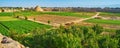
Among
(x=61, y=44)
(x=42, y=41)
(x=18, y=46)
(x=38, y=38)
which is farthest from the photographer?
(x=38, y=38)

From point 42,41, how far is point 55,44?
2518 millimetres

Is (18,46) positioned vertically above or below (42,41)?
above

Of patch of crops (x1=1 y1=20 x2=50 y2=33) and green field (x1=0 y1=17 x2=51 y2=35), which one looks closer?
green field (x1=0 y1=17 x2=51 y2=35)

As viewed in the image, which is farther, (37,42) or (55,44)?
(37,42)

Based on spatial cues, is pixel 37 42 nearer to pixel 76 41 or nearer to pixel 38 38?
pixel 38 38

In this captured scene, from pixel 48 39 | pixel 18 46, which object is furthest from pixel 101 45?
pixel 18 46

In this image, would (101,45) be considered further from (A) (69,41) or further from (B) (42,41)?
(B) (42,41)

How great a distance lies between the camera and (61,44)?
33.9 m

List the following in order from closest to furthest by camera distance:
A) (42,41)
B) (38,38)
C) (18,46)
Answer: (18,46)
(42,41)
(38,38)

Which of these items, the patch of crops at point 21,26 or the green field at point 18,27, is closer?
the green field at point 18,27

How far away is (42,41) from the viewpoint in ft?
119

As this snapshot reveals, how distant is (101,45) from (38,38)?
816cm

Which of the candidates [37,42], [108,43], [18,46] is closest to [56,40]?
[37,42]

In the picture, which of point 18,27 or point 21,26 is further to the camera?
point 21,26
